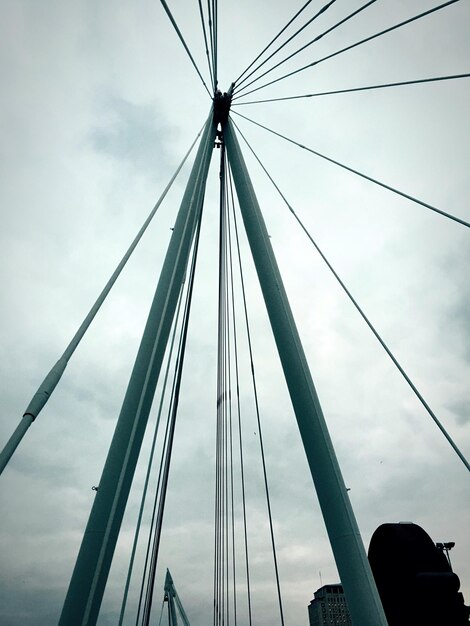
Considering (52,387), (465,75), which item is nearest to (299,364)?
(52,387)

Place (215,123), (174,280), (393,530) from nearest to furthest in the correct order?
1. (393,530)
2. (174,280)
3. (215,123)

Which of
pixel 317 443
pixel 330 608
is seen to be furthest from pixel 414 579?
pixel 330 608

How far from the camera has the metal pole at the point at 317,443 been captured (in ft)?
19.2

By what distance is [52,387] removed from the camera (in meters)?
5.40

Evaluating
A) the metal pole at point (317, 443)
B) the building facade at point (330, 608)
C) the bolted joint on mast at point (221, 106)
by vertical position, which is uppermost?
the building facade at point (330, 608)

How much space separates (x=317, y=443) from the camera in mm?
7121

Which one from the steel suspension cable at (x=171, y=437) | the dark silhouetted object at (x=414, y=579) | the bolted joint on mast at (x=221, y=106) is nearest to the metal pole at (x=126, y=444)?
the steel suspension cable at (x=171, y=437)

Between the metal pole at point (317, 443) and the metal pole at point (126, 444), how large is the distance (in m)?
1.77

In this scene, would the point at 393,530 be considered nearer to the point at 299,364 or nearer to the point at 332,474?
the point at 332,474

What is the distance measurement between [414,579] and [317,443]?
4263 millimetres

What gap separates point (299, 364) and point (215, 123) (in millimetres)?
9732

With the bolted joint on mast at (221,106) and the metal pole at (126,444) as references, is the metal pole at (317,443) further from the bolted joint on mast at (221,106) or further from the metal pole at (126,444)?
the bolted joint on mast at (221,106)

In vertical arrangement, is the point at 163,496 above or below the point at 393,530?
above

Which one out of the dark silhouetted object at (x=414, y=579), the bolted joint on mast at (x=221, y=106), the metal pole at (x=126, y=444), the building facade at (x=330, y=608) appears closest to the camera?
the dark silhouetted object at (x=414, y=579)
